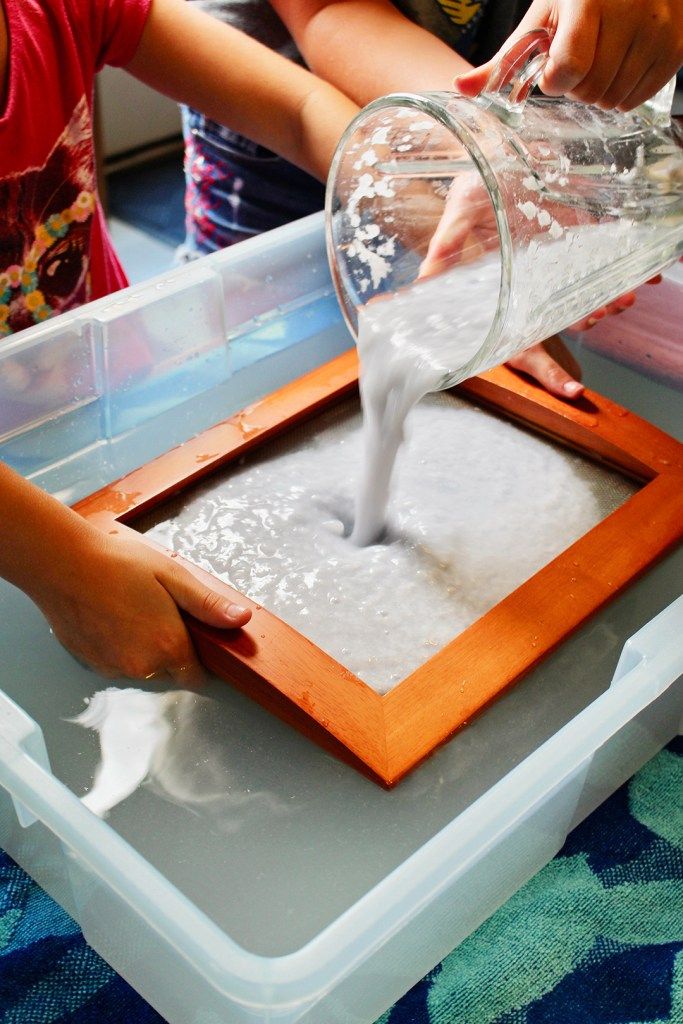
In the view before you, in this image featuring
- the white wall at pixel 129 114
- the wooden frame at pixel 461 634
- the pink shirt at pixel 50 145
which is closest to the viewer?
the wooden frame at pixel 461 634

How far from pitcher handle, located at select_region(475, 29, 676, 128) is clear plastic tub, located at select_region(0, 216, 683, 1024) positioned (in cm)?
34

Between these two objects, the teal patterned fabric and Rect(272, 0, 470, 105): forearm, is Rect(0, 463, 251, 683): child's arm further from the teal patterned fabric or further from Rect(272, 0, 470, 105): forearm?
Rect(272, 0, 470, 105): forearm

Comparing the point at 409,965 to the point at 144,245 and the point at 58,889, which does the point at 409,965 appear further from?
the point at 144,245

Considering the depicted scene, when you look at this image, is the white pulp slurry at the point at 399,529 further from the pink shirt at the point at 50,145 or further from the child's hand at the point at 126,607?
the pink shirt at the point at 50,145

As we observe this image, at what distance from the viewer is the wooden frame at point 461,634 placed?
0.61 meters

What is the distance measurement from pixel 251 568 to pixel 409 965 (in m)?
0.28

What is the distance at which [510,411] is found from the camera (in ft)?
2.86

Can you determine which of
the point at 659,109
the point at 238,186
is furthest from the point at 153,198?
the point at 659,109

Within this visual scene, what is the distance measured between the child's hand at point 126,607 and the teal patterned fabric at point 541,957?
6.0 inches

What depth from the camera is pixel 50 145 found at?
0.89 m

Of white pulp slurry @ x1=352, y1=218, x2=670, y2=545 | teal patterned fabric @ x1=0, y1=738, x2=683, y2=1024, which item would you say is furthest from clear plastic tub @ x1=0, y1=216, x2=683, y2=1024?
white pulp slurry @ x1=352, y1=218, x2=670, y2=545

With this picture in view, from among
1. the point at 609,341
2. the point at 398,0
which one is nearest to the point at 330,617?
the point at 609,341

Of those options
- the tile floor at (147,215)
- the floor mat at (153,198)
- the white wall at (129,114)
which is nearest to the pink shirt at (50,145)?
the tile floor at (147,215)

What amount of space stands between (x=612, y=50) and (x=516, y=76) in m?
0.06
